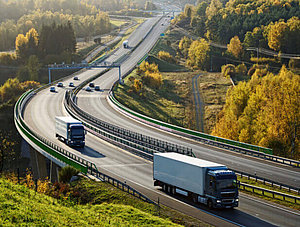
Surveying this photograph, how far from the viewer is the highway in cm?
3228

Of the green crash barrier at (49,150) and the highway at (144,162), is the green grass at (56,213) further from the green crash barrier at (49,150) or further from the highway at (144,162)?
the green crash barrier at (49,150)

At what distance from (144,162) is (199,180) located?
55.8 ft

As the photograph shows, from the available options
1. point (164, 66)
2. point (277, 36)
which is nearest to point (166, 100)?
point (164, 66)

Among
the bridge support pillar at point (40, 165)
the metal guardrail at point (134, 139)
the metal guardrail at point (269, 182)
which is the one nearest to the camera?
the metal guardrail at point (269, 182)

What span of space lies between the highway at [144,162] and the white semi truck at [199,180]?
2.55ft

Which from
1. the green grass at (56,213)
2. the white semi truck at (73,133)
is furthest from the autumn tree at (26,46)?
the green grass at (56,213)

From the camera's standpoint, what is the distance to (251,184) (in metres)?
41.3

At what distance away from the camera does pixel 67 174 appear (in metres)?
40.8

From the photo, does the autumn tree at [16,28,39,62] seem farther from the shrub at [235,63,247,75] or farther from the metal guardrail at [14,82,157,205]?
the metal guardrail at [14,82,157,205]

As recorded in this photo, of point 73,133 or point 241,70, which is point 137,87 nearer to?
point 241,70

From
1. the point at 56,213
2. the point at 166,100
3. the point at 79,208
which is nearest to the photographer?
the point at 56,213

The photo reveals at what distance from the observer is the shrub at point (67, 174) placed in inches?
1601

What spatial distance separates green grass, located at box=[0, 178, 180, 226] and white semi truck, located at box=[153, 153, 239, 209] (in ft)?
17.2

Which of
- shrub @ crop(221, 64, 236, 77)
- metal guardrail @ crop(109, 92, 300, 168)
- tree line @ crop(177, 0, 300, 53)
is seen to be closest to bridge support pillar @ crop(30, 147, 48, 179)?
metal guardrail @ crop(109, 92, 300, 168)
